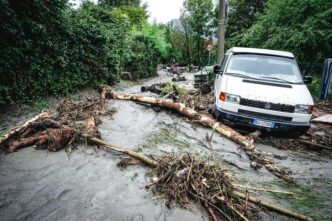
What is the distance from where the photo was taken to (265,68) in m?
7.15

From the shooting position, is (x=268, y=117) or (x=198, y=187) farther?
(x=268, y=117)

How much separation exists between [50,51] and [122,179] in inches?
266

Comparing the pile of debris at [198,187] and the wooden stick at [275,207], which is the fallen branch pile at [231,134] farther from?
the pile of debris at [198,187]

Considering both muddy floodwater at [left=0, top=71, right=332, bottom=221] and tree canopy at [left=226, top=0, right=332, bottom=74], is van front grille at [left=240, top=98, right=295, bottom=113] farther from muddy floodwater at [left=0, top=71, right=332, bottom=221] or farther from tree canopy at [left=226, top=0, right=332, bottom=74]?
tree canopy at [left=226, top=0, right=332, bottom=74]

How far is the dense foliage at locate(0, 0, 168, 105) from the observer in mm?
7527

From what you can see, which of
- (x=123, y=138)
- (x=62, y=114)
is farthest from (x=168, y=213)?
(x=62, y=114)

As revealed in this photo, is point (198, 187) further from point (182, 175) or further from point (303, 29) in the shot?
point (303, 29)

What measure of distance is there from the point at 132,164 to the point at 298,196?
262cm

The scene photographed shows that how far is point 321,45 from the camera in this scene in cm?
1351

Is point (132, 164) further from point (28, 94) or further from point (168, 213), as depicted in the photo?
point (28, 94)

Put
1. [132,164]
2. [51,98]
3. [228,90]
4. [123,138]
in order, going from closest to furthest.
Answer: [132,164]
[123,138]
[228,90]
[51,98]

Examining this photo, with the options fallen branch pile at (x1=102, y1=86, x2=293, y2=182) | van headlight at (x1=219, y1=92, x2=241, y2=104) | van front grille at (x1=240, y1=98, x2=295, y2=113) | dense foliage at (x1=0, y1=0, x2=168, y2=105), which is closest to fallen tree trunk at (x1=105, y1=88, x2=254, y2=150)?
fallen branch pile at (x1=102, y1=86, x2=293, y2=182)

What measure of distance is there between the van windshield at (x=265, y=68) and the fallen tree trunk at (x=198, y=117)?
4.93 ft

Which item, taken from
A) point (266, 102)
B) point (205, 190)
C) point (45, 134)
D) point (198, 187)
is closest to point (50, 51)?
point (45, 134)
